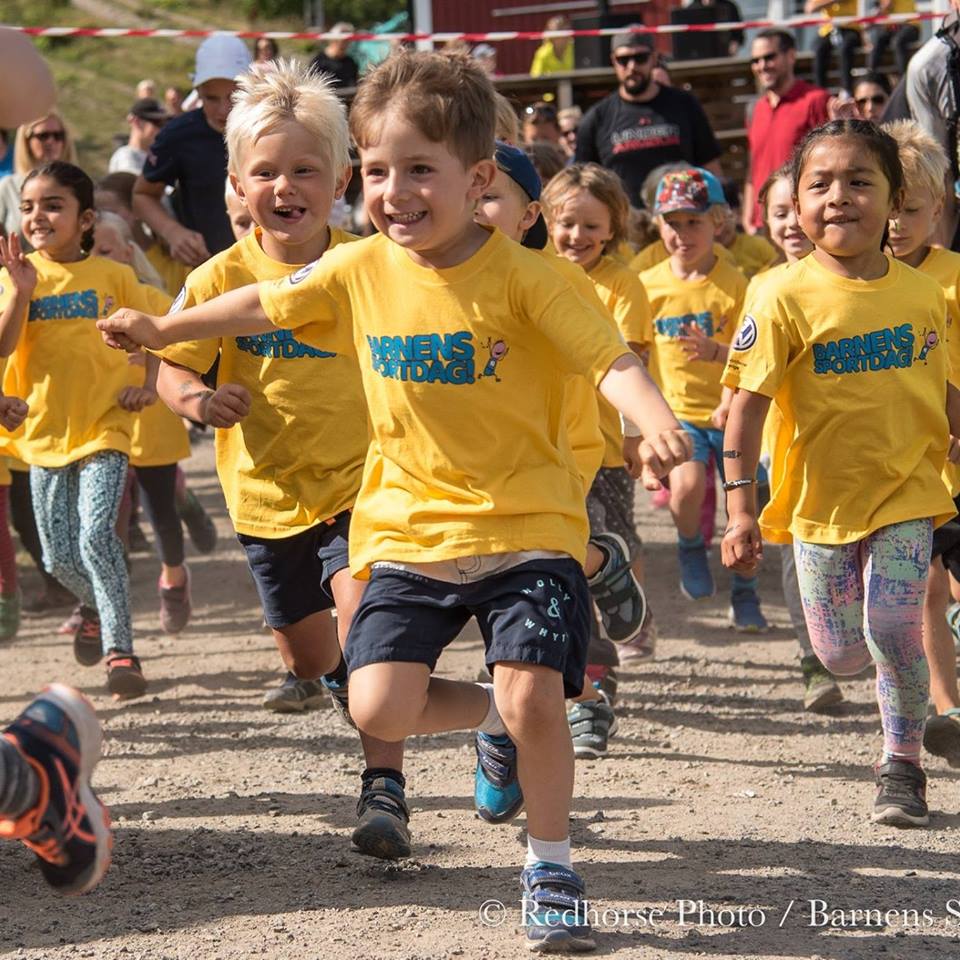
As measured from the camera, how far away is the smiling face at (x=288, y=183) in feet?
15.3

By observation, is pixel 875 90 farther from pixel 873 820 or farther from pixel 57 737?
pixel 57 737

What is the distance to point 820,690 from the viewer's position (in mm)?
6105

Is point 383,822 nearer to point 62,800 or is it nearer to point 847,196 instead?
point 62,800

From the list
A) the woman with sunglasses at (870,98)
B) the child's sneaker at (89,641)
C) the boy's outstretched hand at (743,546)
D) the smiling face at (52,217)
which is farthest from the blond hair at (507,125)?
the woman with sunglasses at (870,98)

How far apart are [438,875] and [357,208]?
16810 mm

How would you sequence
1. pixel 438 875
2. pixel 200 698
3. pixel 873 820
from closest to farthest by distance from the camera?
pixel 438 875 < pixel 873 820 < pixel 200 698

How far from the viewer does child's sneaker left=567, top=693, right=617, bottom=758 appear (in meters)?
5.56

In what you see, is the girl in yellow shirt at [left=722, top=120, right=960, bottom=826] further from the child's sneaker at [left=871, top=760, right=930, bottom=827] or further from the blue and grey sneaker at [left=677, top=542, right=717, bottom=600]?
the blue and grey sneaker at [left=677, top=542, right=717, bottom=600]

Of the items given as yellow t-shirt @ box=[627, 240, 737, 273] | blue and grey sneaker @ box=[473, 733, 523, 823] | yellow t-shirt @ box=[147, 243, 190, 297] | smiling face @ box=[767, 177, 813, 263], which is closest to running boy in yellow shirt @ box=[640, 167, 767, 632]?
yellow t-shirt @ box=[627, 240, 737, 273]

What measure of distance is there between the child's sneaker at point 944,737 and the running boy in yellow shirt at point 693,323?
7.03ft

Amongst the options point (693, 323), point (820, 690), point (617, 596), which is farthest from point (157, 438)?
point (820, 690)

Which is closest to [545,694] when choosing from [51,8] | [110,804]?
[110,804]

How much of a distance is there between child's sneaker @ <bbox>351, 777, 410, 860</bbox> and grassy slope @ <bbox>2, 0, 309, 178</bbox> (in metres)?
21.2

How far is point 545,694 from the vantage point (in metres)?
3.73
